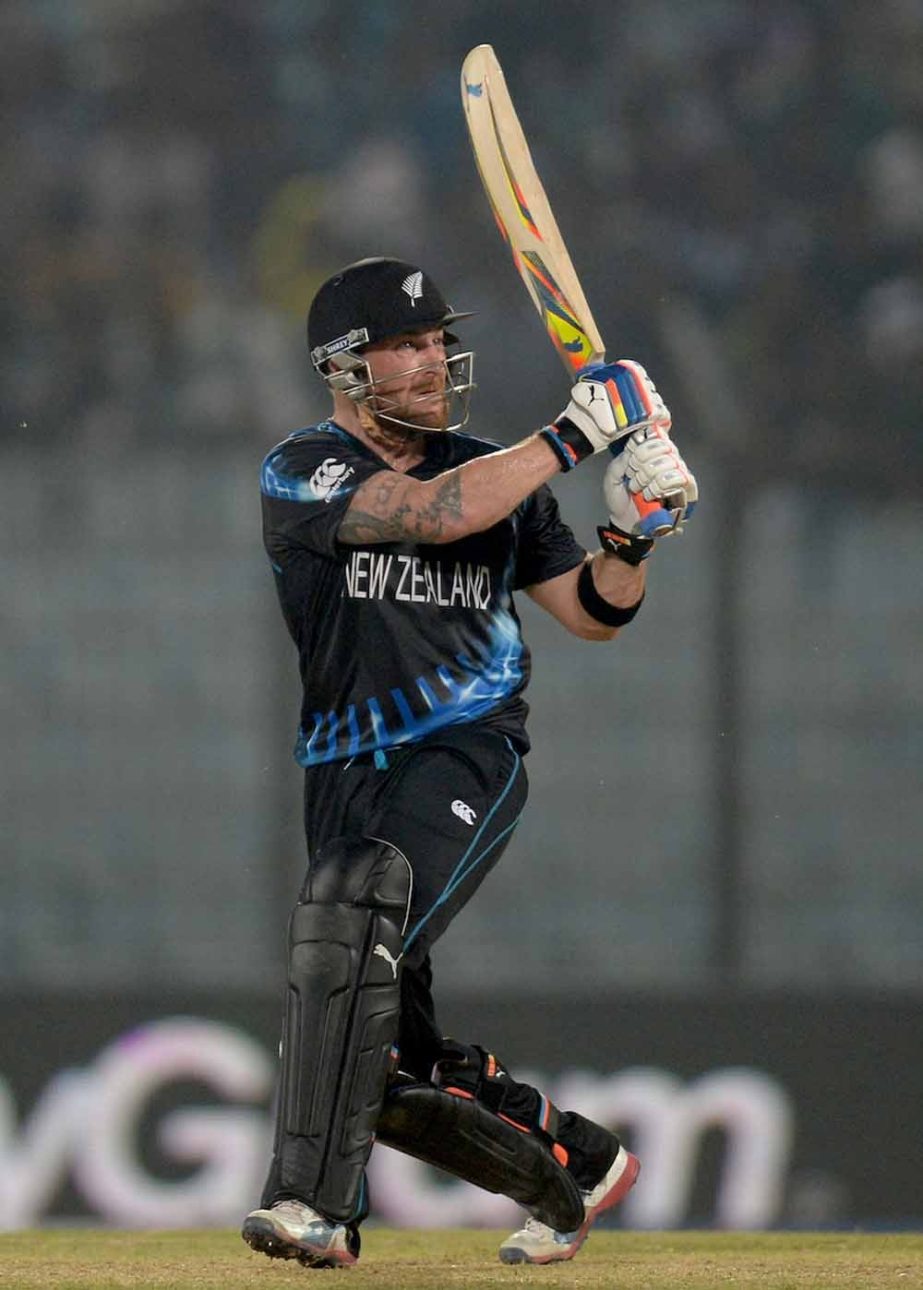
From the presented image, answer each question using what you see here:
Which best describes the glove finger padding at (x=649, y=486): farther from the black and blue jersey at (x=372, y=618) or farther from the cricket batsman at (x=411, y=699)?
the black and blue jersey at (x=372, y=618)

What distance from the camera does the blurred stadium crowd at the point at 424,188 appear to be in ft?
21.4

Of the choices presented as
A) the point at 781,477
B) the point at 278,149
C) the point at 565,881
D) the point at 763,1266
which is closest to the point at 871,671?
the point at 781,477

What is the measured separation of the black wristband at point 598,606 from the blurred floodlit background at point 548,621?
97.1 inches

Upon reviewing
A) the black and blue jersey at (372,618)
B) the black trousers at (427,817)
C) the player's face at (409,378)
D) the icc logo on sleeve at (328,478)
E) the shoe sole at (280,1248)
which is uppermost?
the player's face at (409,378)

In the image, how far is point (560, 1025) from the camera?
5.73 metres

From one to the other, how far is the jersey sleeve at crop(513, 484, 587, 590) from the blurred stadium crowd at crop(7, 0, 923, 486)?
2.94 metres

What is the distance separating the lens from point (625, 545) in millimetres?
3365

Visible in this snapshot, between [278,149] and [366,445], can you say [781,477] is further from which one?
[366,445]

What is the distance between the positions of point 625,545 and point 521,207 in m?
0.59

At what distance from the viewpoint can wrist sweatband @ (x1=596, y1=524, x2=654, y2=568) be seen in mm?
3357

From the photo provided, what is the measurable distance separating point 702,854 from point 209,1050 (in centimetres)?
143

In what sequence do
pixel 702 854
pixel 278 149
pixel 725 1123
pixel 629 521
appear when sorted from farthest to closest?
pixel 278 149, pixel 702 854, pixel 725 1123, pixel 629 521

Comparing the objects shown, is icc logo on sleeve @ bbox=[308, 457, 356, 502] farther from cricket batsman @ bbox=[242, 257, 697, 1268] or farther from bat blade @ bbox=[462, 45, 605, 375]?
bat blade @ bbox=[462, 45, 605, 375]

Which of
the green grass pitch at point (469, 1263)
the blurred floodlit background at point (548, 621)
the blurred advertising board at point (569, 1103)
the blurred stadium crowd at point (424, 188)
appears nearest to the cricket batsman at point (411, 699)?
the green grass pitch at point (469, 1263)
